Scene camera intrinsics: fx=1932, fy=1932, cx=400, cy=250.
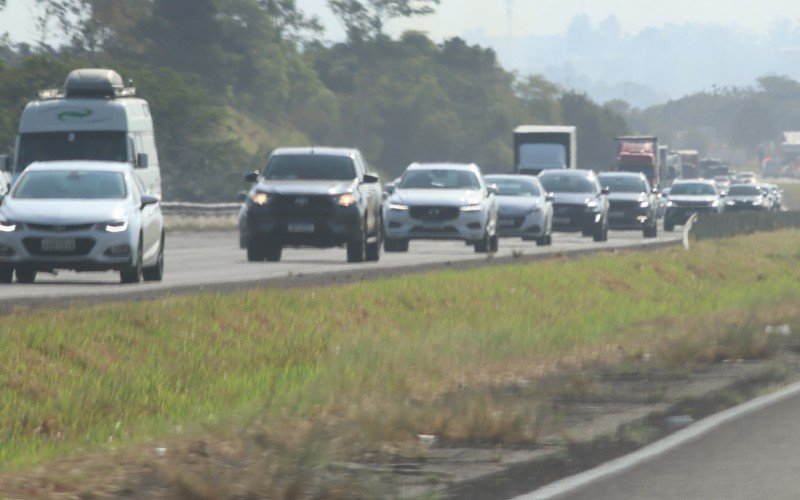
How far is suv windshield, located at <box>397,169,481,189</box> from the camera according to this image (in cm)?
3638

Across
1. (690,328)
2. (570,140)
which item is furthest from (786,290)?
(570,140)

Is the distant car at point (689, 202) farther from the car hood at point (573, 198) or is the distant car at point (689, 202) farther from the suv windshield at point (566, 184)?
the car hood at point (573, 198)

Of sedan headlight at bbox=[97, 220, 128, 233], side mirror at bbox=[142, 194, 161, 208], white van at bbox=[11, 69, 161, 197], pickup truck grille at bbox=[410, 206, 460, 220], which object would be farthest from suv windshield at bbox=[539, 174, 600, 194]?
sedan headlight at bbox=[97, 220, 128, 233]

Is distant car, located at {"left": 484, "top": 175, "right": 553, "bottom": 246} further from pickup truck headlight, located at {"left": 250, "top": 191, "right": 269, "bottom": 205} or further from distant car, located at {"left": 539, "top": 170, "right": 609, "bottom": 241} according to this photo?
pickup truck headlight, located at {"left": 250, "top": 191, "right": 269, "bottom": 205}

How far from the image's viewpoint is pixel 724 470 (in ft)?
32.6

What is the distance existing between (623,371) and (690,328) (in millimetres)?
3890

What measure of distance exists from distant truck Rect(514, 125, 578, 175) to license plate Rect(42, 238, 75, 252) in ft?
145

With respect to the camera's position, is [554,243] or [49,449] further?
[554,243]

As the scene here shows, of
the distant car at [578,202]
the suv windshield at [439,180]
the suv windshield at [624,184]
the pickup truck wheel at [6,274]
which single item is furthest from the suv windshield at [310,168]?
the suv windshield at [624,184]

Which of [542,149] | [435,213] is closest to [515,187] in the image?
[435,213]

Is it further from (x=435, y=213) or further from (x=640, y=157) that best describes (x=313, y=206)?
(x=640, y=157)

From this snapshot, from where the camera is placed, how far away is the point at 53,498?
827 centimetres

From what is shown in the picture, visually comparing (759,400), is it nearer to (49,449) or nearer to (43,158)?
(49,449)

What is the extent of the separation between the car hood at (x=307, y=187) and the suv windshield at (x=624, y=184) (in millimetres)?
23893
